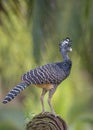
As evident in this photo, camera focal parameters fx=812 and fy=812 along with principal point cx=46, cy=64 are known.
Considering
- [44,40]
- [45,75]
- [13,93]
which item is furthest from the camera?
[44,40]

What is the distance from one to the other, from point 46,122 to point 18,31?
4.47 meters

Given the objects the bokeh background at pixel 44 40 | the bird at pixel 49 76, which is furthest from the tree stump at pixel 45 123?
the bokeh background at pixel 44 40

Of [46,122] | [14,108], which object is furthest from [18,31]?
[46,122]

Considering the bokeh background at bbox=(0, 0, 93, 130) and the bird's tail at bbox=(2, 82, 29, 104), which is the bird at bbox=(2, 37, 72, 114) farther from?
the bokeh background at bbox=(0, 0, 93, 130)

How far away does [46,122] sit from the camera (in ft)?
9.40

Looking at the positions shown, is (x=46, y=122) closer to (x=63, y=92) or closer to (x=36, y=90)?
(x=63, y=92)

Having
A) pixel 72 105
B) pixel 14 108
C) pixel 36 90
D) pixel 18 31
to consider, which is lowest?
pixel 14 108

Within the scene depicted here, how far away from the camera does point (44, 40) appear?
21.8 ft

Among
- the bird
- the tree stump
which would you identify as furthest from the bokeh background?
the tree stump

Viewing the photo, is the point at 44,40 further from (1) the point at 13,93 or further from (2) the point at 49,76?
(1) the point at 13,93

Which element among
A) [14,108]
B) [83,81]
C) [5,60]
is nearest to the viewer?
[14,108]

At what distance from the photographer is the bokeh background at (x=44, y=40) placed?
21.6 ft

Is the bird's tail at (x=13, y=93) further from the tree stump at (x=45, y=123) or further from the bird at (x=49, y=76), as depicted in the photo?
the tree stump at (x=45, y=123)

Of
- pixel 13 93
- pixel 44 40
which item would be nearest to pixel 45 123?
pixel 13 93
